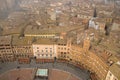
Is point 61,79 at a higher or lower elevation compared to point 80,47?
lower

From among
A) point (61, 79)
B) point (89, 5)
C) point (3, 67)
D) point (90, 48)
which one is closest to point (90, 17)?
A: point (89, 5)

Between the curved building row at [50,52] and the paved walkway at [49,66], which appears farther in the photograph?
the paved walkway at [49,66]

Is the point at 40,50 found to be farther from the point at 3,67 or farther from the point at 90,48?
the point at 90,48

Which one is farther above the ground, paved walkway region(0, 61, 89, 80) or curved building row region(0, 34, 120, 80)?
curved building row region(0, 34, 120, 80)

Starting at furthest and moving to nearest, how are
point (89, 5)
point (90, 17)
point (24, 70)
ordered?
point (89, 5), point (90, 17), point (24, 70)

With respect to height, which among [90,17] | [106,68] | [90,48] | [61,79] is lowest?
[61,79]

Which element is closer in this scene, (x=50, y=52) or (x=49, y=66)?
(x=49, y=66)

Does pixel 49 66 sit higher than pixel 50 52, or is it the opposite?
pixel 50 52

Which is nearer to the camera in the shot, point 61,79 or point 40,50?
point 61,79

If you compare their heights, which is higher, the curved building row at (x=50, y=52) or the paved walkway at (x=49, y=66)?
the curved building row at (x=50, y=52)

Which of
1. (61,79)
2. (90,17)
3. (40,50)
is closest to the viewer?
(61,79)

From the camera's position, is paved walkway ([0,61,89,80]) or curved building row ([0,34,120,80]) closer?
curved building row ([0,34,120,80])
